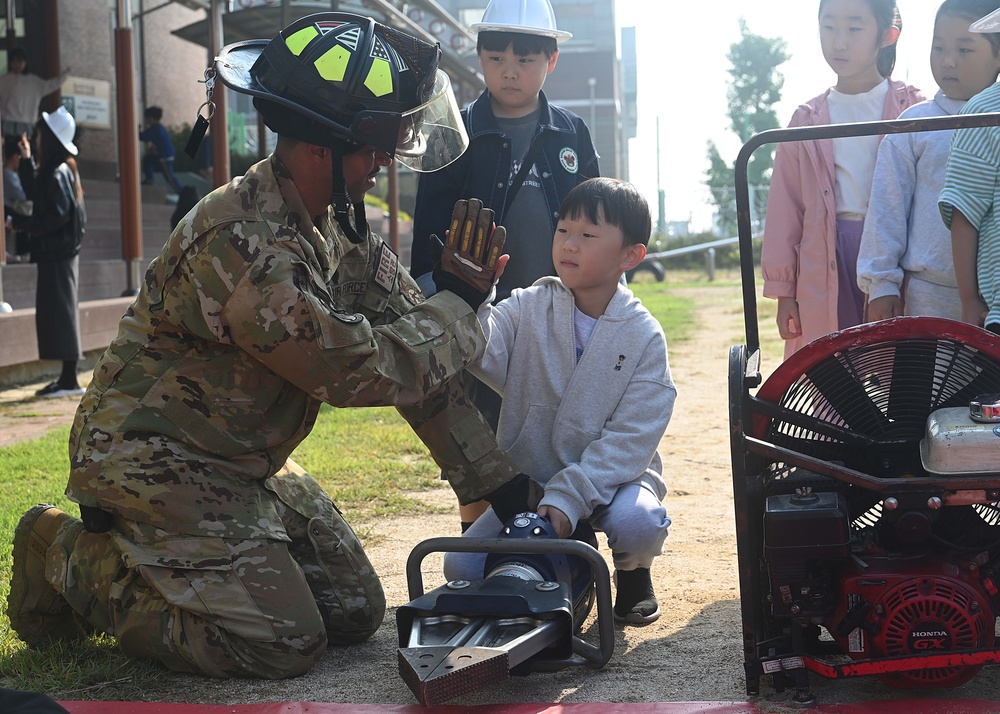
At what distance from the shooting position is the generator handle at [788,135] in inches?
102

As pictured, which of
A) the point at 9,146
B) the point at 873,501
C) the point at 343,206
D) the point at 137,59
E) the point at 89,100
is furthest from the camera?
the point at 137,59

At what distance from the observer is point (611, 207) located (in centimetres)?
336

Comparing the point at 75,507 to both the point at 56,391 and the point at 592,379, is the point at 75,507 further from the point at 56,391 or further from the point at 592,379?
the point at 56,391

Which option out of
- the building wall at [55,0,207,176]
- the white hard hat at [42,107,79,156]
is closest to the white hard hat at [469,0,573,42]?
the white hard hat at [42,107,79,156]

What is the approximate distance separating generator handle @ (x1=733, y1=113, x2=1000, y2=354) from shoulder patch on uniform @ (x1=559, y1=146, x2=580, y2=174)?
4.31ft

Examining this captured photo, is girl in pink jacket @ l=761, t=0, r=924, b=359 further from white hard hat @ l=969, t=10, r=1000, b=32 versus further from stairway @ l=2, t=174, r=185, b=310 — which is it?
stairway @ l=2, t=174, r=185, b=310

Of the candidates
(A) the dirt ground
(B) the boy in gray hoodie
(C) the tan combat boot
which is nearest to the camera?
(A) the dirt ground

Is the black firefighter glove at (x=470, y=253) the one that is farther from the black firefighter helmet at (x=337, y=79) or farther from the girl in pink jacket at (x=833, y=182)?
the girl in pink jacket at (x=833, y=182)

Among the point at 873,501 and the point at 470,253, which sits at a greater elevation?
the point at 470,253

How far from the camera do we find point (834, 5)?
12.6 ft

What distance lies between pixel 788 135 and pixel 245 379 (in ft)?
5.08

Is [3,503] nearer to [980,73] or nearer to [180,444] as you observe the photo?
[180,444]

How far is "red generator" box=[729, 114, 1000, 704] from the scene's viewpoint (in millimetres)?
2441

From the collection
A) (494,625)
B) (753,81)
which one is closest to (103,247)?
(494,625)
